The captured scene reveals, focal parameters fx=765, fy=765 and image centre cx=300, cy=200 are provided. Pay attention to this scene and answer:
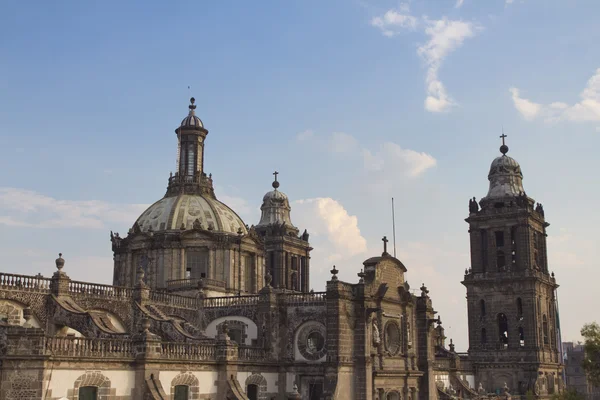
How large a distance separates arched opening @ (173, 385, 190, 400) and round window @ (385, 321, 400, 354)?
13.3m

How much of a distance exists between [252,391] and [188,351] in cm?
616

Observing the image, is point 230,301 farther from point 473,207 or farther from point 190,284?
point 473,207

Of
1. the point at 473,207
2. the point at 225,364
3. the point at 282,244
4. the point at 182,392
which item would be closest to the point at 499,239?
the point at 473,207

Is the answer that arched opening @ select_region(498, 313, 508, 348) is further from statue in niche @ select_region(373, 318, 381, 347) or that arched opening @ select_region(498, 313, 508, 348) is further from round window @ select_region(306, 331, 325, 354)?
round window @ select_region(306, 331, 325, 354)

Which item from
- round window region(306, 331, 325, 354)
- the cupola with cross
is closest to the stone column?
round window region(306, 331, 325, 354)

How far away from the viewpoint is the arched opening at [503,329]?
64750 mm

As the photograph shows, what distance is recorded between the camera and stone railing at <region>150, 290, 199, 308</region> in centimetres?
4103

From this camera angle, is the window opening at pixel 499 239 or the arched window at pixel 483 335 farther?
the window opening at pixel 499 239

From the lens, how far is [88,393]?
28953mm

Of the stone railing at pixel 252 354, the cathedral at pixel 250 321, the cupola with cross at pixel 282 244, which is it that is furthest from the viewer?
the cupola with cross at pixel 282 244

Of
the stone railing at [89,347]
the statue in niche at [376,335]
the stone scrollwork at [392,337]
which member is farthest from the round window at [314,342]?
the stone railing at [89,347]

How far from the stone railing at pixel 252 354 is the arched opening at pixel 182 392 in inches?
170

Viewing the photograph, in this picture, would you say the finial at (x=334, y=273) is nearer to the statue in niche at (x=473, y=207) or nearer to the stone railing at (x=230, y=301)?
the stone railing at (x=230, y=301)

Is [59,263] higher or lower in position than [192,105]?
lower
